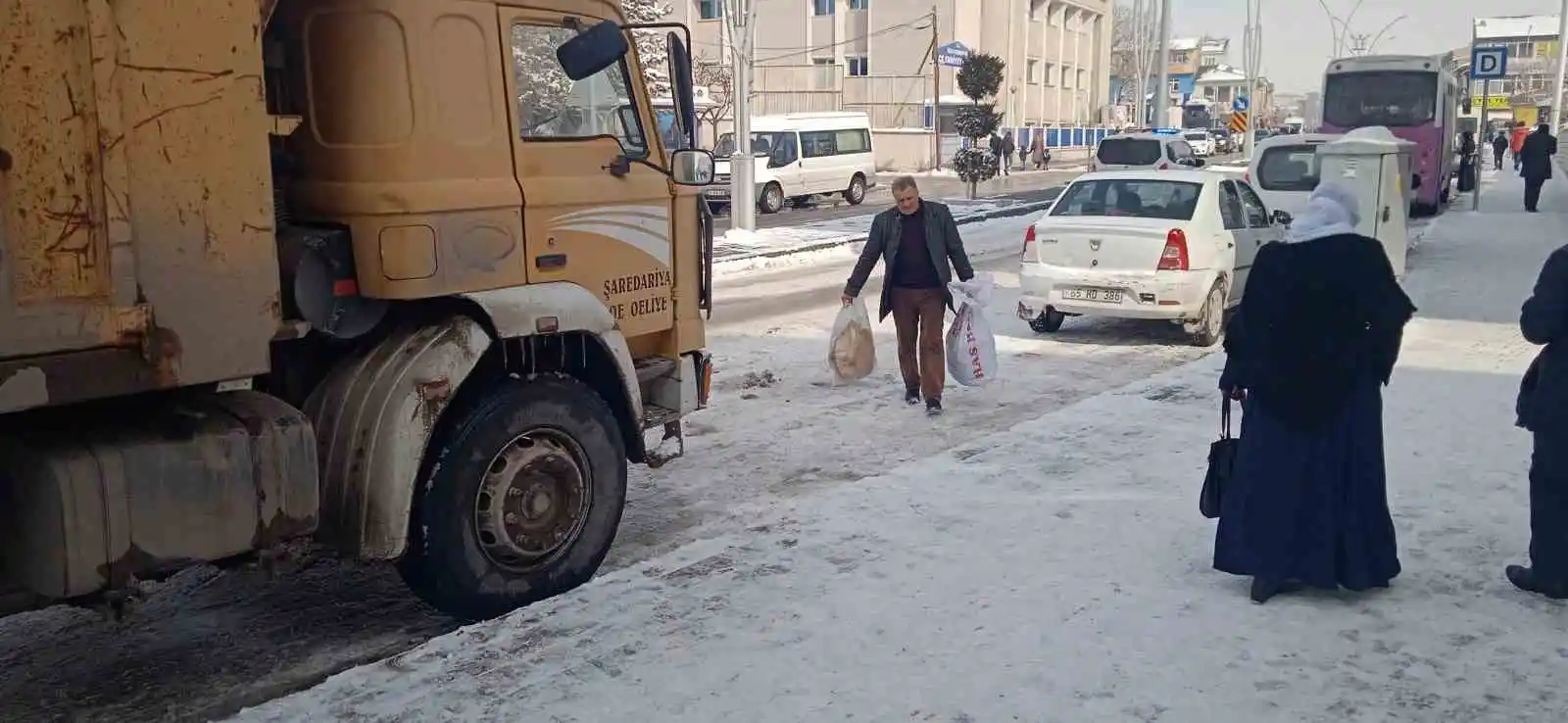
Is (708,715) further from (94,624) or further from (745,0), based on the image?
(745,0)

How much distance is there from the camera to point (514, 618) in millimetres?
4766

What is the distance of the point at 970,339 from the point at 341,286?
213 inches

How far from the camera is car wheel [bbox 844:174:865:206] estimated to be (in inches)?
1363

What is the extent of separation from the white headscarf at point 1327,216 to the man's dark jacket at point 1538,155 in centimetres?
2527

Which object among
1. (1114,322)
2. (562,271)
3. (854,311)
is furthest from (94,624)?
(1114,322)

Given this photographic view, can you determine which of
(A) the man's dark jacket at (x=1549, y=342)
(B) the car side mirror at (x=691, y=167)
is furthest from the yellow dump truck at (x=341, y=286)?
(A) the man's dark jacket at (x=1549, y=342)

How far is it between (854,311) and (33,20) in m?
6.77

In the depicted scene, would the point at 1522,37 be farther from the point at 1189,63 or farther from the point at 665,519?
the point at 665,519

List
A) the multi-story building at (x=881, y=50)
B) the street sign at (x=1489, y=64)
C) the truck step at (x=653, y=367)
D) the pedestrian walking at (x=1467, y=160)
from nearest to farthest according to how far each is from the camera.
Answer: the truck step at (x=653, y=367)
the street sign at (x=1489, y=64)
the pedestrian walking at (x=1467, y=160)
the multi-story building at (x=881, y=50)

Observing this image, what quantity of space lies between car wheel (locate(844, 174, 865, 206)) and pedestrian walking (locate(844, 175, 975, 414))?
25.6m

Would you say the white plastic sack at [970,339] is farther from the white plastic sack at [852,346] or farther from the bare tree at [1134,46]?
the bare tree at [1134,46]

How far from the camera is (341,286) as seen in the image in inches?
189

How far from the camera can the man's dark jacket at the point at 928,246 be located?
8984 mm

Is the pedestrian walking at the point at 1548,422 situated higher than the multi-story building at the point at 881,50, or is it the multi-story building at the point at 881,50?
the multi-story building at the point at 881,50
